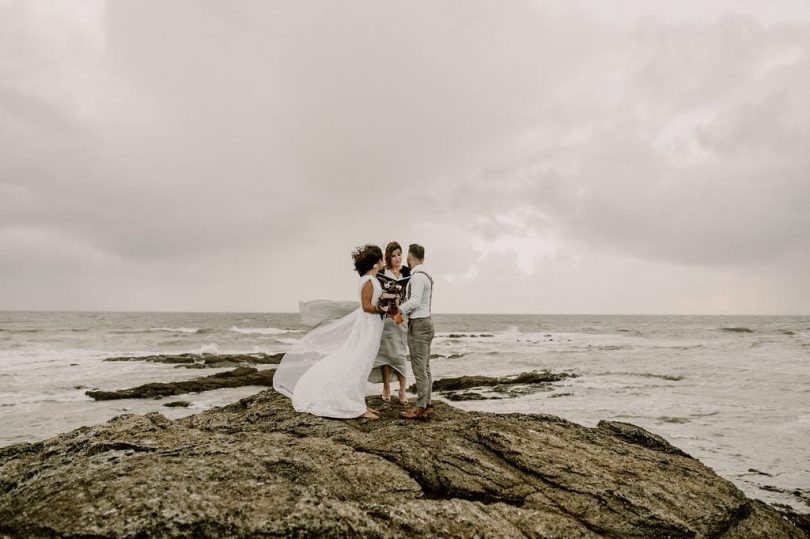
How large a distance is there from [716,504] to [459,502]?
2.88 meters

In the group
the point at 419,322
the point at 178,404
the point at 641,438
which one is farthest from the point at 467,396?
the point at 419,322

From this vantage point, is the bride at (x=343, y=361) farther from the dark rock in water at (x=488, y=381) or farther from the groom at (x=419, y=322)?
the dark rock in water at (x=488, y=381)

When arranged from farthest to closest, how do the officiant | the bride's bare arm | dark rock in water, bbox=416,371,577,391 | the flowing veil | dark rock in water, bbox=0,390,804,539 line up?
1. dark rock in water, bbox=416,371,577,391
2. the flowing veil
3. the officiant
4. the bride's bare arm
5. dark rock in water, bbox=0,390,804,539

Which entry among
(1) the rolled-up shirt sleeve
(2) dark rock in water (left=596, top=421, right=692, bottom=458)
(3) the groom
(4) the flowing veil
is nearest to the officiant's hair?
(3) the groom

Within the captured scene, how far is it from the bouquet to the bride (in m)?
0.10

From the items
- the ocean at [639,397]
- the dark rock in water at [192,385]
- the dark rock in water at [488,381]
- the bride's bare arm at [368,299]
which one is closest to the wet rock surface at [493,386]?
the dark rock in water at [488,381]

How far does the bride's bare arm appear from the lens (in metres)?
7.19

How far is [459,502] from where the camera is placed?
4484 millimetres

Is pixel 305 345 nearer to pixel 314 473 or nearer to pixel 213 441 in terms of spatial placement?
pixel 213 441

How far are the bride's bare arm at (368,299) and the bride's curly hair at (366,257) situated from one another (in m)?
0.29

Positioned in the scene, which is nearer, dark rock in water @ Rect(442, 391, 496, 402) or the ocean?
the ocean

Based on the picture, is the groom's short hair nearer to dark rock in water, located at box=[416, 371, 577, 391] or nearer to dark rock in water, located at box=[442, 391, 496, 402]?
dark rock in water, located at box=[442, 391, 496, 402]

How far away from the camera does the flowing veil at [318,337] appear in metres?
7.71

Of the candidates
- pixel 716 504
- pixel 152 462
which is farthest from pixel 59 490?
pixel 716 504
